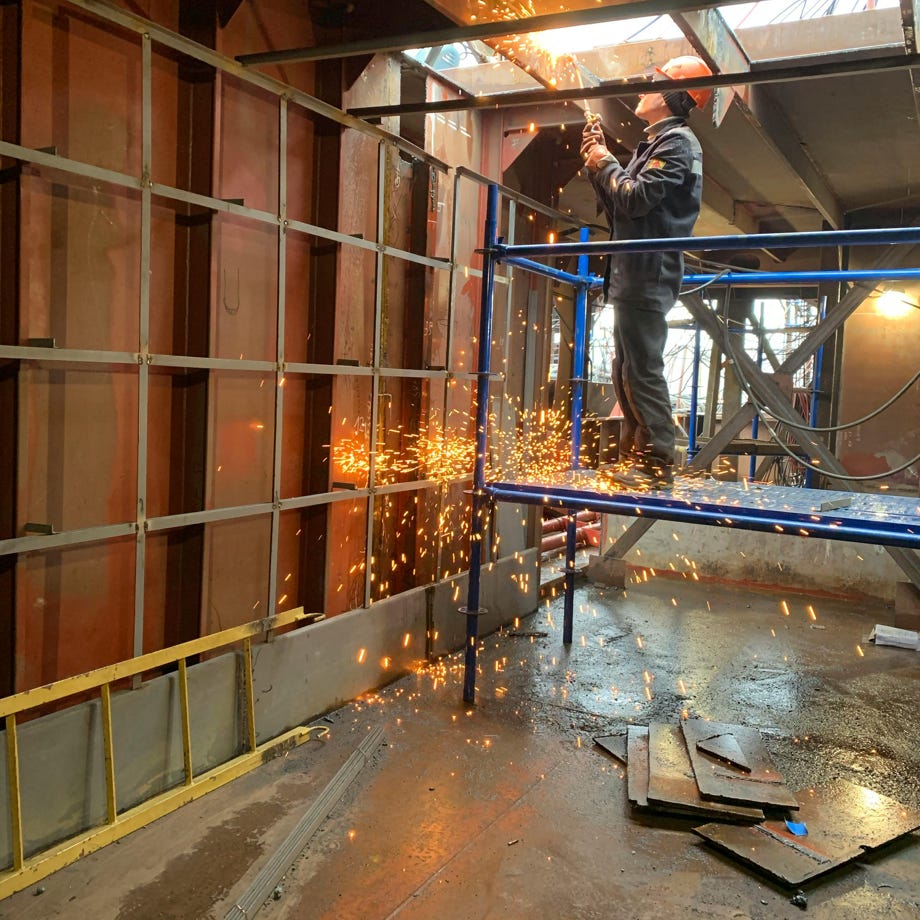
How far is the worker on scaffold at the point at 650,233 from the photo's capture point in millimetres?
3869

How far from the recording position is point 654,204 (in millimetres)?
3881

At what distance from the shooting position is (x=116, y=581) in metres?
3.05

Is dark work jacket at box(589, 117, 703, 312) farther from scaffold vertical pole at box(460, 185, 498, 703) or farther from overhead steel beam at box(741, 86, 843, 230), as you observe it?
overhead steel beam at box(741, 86, 843, 230)

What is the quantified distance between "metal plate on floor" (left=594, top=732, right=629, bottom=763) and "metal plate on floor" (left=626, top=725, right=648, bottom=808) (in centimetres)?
3

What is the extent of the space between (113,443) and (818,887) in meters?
3.00

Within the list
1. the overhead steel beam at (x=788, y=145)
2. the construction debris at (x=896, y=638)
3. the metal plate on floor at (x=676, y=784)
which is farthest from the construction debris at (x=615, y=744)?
the overhead steel beam at (x=788, y=145)

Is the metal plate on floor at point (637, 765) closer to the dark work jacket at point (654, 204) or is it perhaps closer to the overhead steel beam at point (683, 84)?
the dark work jacket at point (654, 204)

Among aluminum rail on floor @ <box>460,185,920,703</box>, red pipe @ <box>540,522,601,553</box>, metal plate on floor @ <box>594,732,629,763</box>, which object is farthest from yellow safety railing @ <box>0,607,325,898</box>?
red pipe @ <box>540,522,601,553</box>

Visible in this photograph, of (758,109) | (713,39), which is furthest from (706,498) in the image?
(758,109)

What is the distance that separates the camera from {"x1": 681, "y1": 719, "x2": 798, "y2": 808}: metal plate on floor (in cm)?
324

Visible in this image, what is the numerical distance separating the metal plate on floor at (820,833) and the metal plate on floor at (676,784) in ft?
0.19

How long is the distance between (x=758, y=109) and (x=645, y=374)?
2.35 m

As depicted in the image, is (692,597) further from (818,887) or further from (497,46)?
(497,46)

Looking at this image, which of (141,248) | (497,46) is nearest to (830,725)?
(497,46)
